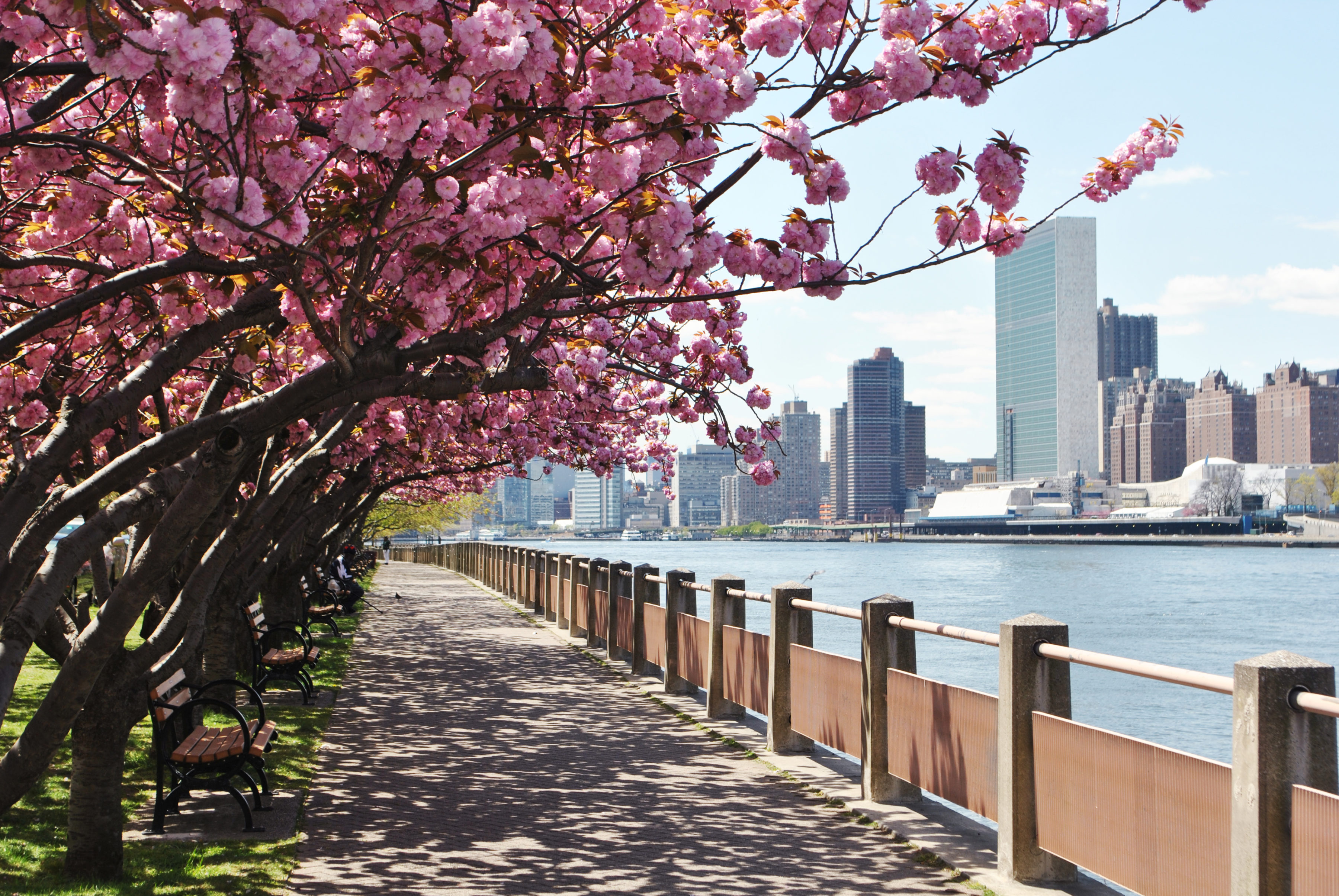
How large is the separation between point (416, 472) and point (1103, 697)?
1526 cm

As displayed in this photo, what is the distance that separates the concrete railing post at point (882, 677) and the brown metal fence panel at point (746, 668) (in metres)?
2.29

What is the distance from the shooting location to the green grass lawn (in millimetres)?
6270

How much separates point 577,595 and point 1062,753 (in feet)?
48.8

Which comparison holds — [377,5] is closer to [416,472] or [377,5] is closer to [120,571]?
[416,472]

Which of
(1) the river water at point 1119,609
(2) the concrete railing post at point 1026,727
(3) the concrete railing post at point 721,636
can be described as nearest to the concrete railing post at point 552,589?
(1) the river water at point 1119,609

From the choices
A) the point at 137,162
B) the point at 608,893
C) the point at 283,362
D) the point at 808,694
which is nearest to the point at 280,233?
the point at 137,162

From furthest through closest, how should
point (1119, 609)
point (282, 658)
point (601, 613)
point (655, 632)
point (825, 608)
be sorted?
point (1119, 609) < point (601, 613) < point (655, 632) < point (282, 658) < point (825, 608)

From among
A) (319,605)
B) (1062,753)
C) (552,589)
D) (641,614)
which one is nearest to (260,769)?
(1062,753)

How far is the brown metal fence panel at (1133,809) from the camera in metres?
5.17

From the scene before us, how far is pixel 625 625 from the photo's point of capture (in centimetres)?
1703

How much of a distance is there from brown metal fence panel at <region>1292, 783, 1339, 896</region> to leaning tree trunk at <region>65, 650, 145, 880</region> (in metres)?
5.50

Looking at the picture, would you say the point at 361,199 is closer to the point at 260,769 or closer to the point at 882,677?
the point at 260,769

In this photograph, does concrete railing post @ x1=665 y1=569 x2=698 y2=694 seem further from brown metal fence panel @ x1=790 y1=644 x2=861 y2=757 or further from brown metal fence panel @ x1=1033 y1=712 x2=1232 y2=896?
brown metal fence panel @ x1=1033 y1=712 x2=1232 y2=896

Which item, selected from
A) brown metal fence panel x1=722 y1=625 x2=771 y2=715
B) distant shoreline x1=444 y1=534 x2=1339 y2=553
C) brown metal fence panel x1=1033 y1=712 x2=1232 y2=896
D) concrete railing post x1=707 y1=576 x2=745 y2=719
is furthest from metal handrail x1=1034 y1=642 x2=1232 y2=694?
distant shoreline x1=444 y1=534 x2=1339 y2=553
